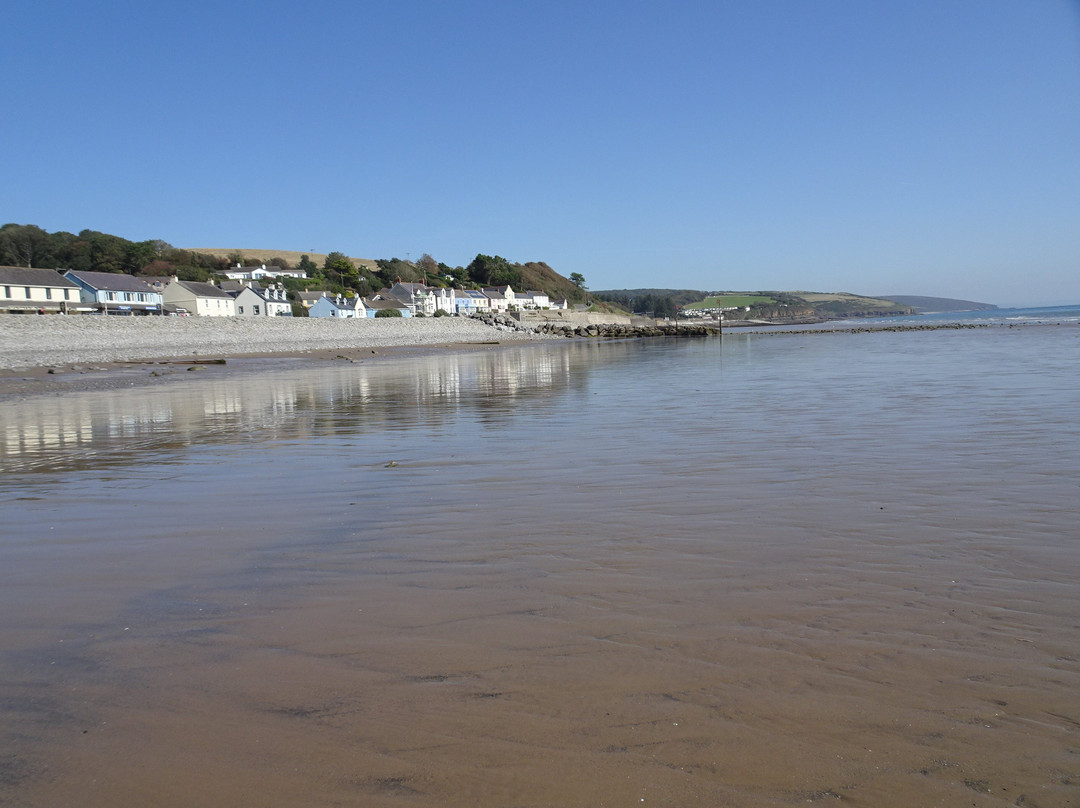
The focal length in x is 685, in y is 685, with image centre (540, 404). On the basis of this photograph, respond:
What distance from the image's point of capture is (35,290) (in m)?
57.6

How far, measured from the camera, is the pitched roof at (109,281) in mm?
62966

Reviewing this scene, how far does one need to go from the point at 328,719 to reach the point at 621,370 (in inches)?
923

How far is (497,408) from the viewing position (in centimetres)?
1366

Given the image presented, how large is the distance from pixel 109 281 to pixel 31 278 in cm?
775

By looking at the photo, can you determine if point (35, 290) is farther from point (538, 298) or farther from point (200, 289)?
point (538, 298)

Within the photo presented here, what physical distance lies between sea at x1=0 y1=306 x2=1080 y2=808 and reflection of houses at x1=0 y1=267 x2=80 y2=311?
58.6 meters

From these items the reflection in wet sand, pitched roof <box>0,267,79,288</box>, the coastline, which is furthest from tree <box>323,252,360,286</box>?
the reflection in wet sand

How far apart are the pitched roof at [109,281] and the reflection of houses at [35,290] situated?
3.79 feet

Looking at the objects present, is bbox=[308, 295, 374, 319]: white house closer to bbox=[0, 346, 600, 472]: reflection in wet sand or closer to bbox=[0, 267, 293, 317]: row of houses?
bbox=[0, 267, 293, 317]: row of houses

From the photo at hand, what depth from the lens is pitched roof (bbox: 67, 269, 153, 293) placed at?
62966mm

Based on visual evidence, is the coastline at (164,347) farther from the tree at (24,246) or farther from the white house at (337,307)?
the tree at (24,246)

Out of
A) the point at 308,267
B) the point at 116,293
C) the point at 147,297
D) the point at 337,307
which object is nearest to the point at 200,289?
the point at 147,297

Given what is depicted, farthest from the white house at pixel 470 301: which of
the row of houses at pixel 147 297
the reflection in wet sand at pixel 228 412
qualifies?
the reflection in wet sand at pixel 228 412

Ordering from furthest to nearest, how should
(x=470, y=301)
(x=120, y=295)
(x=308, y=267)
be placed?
(x=308, y=267), (x=470, y=301), (x=120, y=295)
